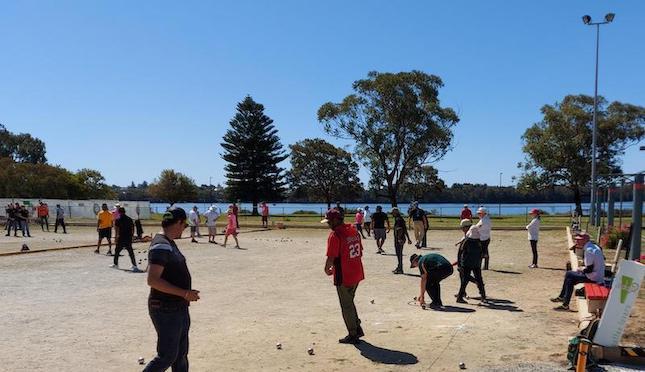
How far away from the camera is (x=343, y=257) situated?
299 inches

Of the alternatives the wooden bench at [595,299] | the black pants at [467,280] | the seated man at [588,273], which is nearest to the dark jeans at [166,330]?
the wooden bench at [595,299]

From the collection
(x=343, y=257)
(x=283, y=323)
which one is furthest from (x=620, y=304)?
(x=283, y=323)

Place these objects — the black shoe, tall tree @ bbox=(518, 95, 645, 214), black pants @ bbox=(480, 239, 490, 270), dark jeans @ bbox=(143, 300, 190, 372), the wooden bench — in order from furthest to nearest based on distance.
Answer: tall tree @ bbox=(518, 95, 645, 214) < black pants @ bbox=(480, 239, 490, 270) < the wooden bench < the black shoe < dark jeans @ bbox=(143, 300, 190, 372)

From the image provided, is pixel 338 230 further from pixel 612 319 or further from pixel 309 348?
pixel 612 319

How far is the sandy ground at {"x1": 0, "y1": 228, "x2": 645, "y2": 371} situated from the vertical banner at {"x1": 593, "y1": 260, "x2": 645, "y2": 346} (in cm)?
54

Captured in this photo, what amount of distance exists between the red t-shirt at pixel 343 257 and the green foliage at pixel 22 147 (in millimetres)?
114315

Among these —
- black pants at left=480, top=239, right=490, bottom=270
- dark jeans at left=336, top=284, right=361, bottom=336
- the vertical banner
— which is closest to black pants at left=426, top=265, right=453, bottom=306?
dark jeans at left=336, top=284, right=361, bottom=336

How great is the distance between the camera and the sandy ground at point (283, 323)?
6.78 m

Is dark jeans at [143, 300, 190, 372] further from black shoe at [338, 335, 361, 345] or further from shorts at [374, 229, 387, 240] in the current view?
shorts at [374, 229, 387, 240]

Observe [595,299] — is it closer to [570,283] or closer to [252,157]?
[570,283]

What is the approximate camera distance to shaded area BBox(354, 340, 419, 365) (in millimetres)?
6738

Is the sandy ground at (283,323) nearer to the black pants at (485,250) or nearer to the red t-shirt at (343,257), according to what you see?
the black pants at (485,250)

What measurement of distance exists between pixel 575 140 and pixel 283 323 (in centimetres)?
5306

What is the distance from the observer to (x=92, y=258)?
1834cm
